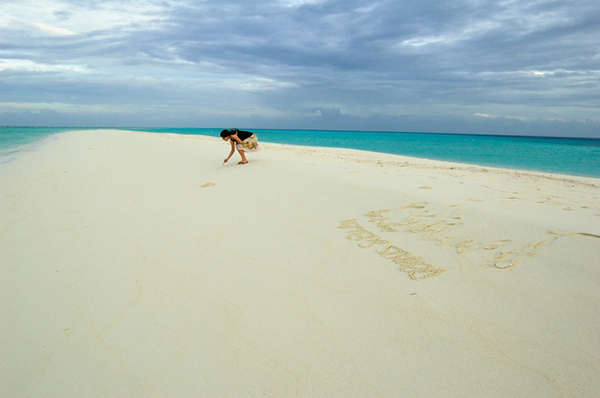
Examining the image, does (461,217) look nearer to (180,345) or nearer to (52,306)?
(180,345)

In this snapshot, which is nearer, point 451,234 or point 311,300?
point 311,300

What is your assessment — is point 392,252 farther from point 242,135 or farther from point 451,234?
point 242,135

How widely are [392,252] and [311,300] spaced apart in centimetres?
103

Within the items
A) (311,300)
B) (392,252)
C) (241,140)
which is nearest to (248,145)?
(241,140)

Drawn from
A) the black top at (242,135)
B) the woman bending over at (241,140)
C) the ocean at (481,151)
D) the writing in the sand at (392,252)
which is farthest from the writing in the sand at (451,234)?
the ocean at (481,151)

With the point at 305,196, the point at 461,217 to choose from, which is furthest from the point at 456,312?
the point at 305,196

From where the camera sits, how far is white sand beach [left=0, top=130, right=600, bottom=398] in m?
1.97

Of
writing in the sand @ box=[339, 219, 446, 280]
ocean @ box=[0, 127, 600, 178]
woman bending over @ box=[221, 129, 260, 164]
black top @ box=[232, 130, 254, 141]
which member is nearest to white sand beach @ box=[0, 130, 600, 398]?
writing in the sand @ box=[339, 219, 446, 280]

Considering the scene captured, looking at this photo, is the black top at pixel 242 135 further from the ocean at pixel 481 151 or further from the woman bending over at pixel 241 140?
the ocean at pixel 481 151

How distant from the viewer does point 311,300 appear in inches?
104

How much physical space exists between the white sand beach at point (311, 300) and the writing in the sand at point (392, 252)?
2 centimetres

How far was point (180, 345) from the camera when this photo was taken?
2.26m

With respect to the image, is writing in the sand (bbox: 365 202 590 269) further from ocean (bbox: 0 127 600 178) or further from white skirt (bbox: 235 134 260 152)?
ocean (bbox: 0 127 600 178)

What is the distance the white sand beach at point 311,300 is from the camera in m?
1.97
